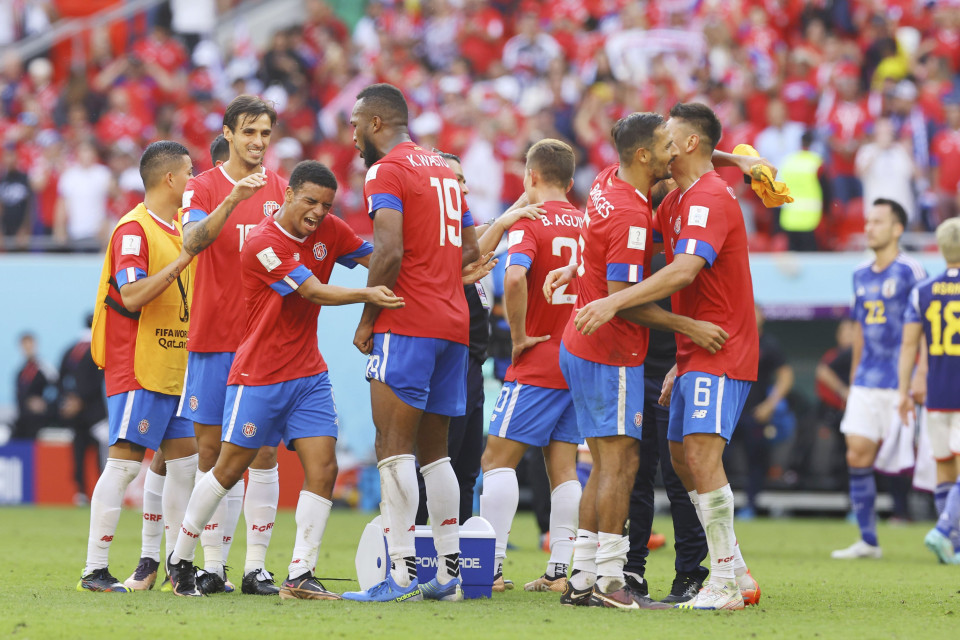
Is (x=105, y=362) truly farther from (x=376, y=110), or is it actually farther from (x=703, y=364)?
(x=703, y=364)

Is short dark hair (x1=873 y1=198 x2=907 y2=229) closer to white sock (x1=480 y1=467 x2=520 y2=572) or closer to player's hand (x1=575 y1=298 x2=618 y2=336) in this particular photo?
white sock (x1=480 y1=467 x2=520 y2=572)

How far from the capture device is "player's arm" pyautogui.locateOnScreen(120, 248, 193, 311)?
6.94 metres

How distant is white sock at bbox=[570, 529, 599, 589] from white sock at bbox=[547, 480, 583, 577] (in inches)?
47.5

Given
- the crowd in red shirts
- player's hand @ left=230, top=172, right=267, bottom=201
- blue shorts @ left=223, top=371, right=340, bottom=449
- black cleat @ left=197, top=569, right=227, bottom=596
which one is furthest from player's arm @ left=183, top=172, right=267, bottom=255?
the crowd in red shirts

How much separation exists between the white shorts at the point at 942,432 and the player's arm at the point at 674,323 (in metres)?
4.67

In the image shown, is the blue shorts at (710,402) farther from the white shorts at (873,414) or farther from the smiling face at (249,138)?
the white shorts at (873,414)

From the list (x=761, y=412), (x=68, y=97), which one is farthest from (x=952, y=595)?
(x=68, y=97)

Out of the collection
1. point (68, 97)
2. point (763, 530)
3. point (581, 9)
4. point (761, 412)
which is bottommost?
point (763, 530)

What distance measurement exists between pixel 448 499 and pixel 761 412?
29.0ft

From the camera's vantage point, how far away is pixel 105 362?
7316 millimetres

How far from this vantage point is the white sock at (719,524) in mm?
6207

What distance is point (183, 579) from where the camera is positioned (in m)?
6.84

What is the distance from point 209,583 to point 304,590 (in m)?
0.78

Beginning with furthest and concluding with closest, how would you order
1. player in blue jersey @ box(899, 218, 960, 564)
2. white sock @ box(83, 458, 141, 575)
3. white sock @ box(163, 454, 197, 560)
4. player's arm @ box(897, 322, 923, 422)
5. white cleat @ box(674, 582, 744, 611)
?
player's arm @ box(897, 322, 923, 422)
player in blue jersey @ box(899, 218, 960, 564)
white sock @ box(163, 454, 197, 560)
white sock @ box(83, 458, 141, 575)
white cleat @ box(674, 582, 744, 611)
